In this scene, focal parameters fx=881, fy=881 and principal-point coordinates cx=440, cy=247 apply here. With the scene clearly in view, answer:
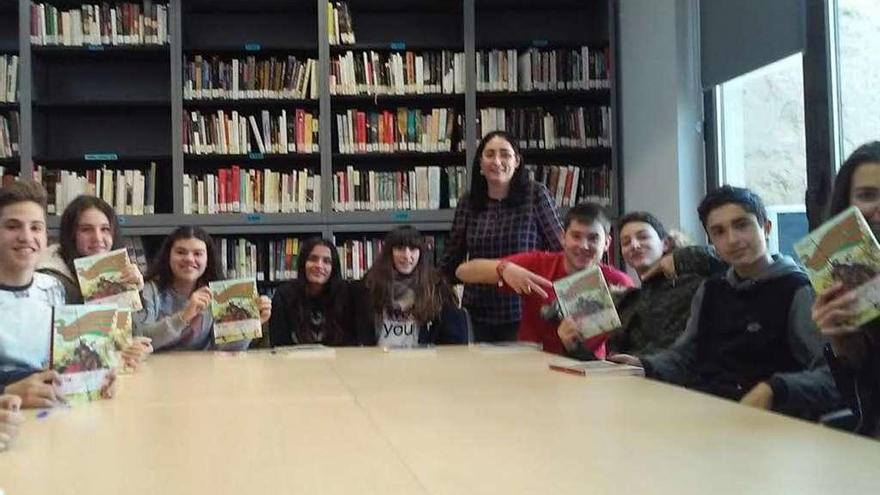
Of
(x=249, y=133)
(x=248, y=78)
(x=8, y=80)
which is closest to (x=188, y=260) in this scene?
(x=249, y=133)

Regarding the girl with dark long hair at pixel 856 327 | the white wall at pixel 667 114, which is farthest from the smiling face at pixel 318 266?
the girl with dark long hair at pixel 856 327

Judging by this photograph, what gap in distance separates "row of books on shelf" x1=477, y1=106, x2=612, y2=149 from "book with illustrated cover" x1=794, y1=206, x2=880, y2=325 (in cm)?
354

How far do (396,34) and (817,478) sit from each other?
187 inches

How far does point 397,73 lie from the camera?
16.7 feet

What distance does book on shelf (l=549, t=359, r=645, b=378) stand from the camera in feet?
7.08

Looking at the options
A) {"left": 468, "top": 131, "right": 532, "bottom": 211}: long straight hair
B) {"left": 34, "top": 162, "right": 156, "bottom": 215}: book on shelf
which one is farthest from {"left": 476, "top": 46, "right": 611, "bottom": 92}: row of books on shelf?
{"left": 34, "top": 162, "right": 156, "bottom": 215}: book on shelf

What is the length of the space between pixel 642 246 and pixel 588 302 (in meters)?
0.62

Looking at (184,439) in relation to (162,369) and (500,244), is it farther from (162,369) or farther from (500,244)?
(500,244)

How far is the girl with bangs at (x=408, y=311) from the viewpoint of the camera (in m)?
3.54

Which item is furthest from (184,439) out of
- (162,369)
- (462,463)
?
(162,369)

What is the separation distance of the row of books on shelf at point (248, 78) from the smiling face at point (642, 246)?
2570 mm

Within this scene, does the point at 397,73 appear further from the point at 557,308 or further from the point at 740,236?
the point at 740,236

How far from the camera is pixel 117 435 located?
1477 mm

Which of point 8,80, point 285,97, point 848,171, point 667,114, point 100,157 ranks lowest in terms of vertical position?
point 848,171
